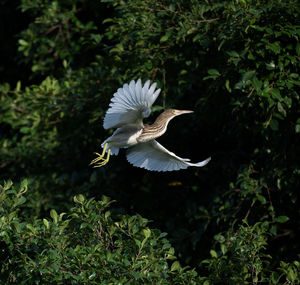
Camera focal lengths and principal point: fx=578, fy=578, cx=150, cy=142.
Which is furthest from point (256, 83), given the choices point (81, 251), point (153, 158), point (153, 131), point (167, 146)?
point (81, 251)

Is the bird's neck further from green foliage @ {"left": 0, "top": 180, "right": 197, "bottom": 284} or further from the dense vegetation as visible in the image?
green foliage @ {"left": 0, "top": 180, "right": 197, "bottom": 284}

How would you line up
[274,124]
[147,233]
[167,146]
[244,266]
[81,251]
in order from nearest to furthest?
[81,251], [147,233], [244,266], [274,124], [167,146]

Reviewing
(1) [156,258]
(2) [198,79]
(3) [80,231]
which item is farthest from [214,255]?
(2) [198,79]

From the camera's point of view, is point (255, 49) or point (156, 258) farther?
point (255, 49)

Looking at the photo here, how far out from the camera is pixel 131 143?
4.02 meters

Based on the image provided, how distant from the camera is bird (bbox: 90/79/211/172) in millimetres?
3467

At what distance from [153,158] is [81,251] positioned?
1455mm

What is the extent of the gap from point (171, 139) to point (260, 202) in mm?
1082

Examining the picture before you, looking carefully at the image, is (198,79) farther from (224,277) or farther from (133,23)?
(224,277)

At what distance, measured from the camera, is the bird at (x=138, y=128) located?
347 cm

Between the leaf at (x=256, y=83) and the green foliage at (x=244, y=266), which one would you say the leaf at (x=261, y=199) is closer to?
the green foliage at (x=244, y=266)

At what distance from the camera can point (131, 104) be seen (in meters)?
3.55

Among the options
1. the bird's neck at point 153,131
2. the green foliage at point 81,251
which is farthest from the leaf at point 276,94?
the green foliage at point 81,251

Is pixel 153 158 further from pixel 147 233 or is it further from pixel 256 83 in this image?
pixel 147 233
